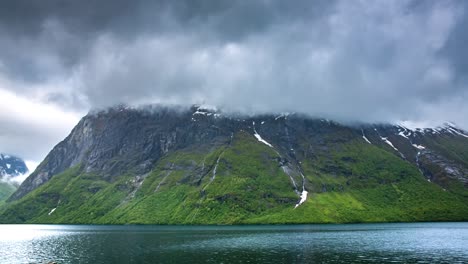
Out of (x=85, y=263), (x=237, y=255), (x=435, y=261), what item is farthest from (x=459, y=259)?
(x=85, y=263)

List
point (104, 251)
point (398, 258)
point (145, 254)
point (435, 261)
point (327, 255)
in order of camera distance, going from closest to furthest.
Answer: point (435, 261) → point (398, 258) → point (327, 255) → point (145, 254) → point (104, 251)

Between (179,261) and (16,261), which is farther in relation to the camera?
(16,261)

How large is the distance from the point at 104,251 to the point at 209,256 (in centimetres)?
3670

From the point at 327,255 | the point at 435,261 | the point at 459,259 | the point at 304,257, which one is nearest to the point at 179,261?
the point at 304,257

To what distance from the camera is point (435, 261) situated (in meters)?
85.2

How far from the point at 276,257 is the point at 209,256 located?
1775 centimetres

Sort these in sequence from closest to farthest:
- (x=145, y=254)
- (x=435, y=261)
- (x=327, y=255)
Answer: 1. (x=435, y=261)
2. (x=327, y=255)
3. (x=145, y=254)

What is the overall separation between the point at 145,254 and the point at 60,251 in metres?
32.2

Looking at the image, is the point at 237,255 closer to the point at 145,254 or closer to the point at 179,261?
the point at 179,261

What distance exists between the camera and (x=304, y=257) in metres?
95.7

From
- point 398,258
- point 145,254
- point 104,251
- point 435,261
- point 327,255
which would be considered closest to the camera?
point 435,261

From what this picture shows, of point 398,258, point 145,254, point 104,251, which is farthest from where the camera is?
point 104,251

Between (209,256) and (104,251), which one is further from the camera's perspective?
(104,251)

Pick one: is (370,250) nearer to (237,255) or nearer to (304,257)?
(304,257)
